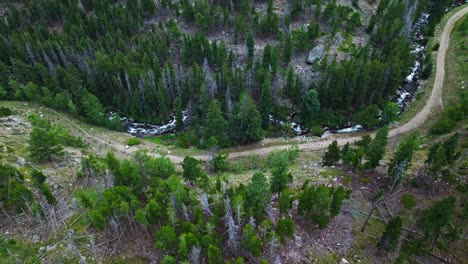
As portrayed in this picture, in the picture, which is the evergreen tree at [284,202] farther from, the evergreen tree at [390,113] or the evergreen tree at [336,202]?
the evergreen tree at [390,113]

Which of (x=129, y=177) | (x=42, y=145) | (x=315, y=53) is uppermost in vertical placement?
(x=315, y=53)

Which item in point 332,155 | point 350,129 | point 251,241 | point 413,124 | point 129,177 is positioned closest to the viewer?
point 251,241

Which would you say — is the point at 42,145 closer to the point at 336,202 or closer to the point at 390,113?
the point at 336,202

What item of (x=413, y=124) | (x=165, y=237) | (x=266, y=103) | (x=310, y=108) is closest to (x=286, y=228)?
(x=165, y=237)

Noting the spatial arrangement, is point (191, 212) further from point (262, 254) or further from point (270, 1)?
point (270, 1)

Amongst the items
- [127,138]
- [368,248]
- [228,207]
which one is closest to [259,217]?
[228,207]
